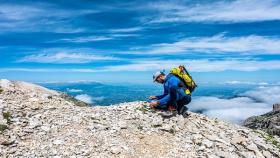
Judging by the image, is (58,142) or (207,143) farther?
(207,143)

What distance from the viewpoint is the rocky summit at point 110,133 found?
59.1 ft

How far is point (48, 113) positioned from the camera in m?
21.6

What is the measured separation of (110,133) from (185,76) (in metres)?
6.56

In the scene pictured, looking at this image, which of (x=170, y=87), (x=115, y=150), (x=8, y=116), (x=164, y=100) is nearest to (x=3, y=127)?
(x=8, y=116)

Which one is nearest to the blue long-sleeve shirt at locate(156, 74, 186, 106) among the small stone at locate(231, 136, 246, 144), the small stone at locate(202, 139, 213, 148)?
the small stone at locate(202, 139, 213, 148)

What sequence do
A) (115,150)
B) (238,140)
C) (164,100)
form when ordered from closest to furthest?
(115,150)
(238,140)
(164,100)

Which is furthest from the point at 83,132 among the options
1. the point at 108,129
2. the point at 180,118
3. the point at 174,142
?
the point at 180,118

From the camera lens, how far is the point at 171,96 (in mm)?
22859

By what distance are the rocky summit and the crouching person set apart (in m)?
0.66

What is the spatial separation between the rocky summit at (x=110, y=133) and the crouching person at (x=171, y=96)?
66 cm

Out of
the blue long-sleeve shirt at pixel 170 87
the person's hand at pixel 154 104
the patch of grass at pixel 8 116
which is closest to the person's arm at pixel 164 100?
the blue long-sleeve shirt at pixel 170 87

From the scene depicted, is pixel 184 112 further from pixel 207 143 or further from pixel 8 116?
pixel 8 116

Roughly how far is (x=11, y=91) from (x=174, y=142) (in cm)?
1152

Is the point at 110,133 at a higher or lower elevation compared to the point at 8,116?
lower
